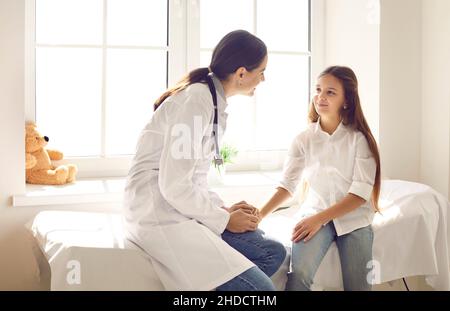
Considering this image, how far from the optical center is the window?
2.52 metres

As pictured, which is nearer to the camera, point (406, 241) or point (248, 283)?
point (248, 283)

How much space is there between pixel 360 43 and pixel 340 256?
3.75 feet

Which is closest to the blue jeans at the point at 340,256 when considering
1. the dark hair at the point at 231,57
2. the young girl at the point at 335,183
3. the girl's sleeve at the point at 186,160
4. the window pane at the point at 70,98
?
the young girl at the point at 335,183

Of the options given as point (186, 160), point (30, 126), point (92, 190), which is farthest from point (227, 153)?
point (186, 160)

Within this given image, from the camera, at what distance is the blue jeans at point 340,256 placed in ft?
6.03

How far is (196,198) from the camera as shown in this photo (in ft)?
5.42

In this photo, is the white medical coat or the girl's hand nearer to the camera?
the white medical coat

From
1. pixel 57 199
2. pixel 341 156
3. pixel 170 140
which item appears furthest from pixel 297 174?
pixel 57 199

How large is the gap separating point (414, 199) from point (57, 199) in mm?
1381

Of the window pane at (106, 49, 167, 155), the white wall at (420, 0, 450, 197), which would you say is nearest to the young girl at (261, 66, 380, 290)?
the white wall at (420, 0, 450, 197)

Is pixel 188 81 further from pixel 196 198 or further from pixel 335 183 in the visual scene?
pixel 335 183

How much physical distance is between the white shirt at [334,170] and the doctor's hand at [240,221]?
12.8 inches

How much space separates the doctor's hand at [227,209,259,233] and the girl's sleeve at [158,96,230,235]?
0.30 ft

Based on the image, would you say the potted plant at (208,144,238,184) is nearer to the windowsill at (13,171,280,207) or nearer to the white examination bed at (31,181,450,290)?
the windowsill at (13,171,280,207)
